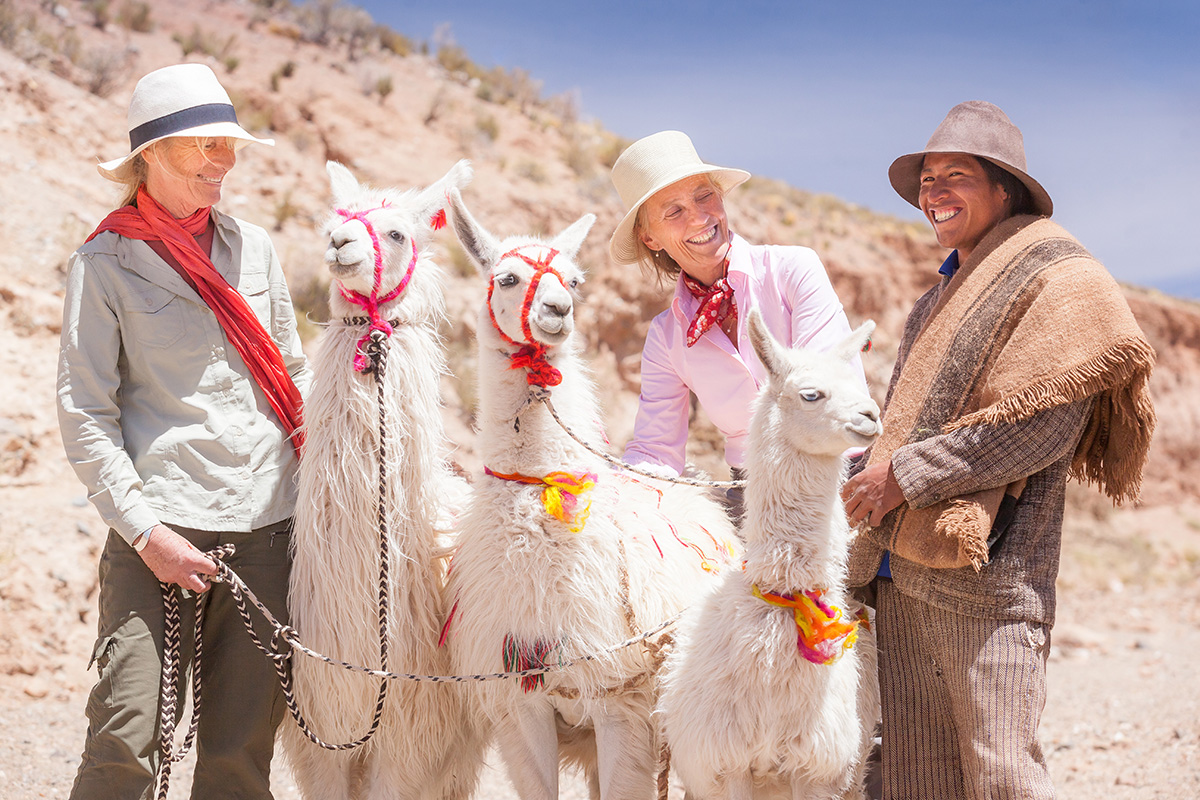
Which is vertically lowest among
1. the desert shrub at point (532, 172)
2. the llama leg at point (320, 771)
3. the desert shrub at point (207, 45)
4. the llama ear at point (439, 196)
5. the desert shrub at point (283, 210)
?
the llama leg at point (320, 771)

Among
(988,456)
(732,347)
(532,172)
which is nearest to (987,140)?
(988,456)

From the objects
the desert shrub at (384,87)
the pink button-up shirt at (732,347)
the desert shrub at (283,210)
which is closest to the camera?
the pink button-up shirt at (732,347)

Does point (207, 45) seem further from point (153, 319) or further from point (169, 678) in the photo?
point (169, 678)

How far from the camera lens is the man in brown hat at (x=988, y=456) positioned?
2354mm

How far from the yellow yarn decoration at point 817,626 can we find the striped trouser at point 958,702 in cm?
35

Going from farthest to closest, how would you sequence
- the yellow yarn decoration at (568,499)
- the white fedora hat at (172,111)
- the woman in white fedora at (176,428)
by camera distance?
1. the yellow yarn decoration at (568,499)
2. the white fedora hat at (172,111)
3. the woman in white fedora at (176,428)

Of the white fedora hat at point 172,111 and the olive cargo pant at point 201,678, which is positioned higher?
the white fedora hat at point 172,111

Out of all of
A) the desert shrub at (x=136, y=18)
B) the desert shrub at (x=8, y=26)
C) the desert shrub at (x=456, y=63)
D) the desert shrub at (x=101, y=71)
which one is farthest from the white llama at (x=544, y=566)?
the desert shrub at (x=456, y=63)

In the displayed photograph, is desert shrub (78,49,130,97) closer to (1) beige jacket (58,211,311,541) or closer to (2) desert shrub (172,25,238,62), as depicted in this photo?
(2) desert shrub (172,25,238,62)

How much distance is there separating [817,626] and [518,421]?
3.34 feet

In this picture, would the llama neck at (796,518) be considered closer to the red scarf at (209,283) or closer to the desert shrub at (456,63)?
the red scarf at (209,283)

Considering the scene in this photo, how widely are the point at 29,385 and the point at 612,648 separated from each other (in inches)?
220

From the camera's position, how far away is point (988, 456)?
2.38 meters

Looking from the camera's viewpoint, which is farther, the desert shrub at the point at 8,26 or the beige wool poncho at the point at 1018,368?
the desert shrub at the point at 8,26
